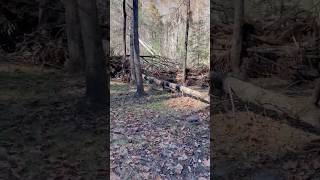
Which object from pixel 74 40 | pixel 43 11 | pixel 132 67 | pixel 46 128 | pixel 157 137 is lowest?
pixel 157 137

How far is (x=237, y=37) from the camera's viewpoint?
14.1 feet

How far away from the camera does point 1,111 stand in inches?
141

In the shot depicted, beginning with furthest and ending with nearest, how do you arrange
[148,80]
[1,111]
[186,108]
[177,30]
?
1. [177,30]
2. [148,80]
3. [186,108]
4. [1,111]

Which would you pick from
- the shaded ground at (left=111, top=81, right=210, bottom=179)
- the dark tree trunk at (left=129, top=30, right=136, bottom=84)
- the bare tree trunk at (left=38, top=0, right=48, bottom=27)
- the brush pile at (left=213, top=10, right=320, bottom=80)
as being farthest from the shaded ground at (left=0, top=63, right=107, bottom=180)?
the dark tree trunk at (left=129, top=30, right=136, bottom=84)

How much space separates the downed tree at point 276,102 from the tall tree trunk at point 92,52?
1304mm

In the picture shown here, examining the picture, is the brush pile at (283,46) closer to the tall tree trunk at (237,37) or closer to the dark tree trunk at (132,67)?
the tall tree trunk at (237,37)

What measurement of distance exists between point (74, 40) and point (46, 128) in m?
0.93

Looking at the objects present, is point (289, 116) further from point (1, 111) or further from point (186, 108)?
point (1, 111)

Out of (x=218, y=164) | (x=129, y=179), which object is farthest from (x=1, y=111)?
(x=218, y=164)

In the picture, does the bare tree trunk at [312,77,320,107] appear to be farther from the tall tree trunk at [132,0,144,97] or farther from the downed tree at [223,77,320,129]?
the tall tree trunk at [132,0,144,97]

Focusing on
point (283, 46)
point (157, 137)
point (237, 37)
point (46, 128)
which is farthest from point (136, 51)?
point (46, 128)

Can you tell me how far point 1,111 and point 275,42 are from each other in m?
2.66

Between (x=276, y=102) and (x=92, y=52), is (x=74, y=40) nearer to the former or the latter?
(x=92, y=52)

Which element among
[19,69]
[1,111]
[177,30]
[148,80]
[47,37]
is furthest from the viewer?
[177,30]
